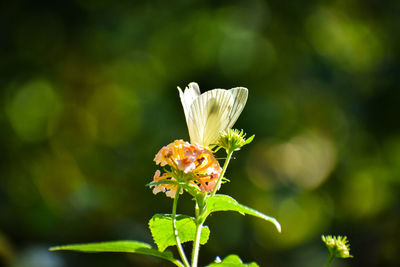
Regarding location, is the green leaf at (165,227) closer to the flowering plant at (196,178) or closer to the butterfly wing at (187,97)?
the flowering plant at (196,178)

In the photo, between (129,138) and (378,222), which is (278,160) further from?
(129,138)

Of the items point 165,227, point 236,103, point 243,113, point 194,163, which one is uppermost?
point 243,113

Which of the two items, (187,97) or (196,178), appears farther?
(187,97)

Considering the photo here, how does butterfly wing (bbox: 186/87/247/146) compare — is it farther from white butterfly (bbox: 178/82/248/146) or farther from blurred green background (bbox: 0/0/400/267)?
blurred green background (bbox: 0/0/400/267)

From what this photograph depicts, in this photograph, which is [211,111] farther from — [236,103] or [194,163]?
[194,163]

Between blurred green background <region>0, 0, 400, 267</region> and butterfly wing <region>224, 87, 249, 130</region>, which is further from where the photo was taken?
blurred green background <region>0, 0, 400, 267</region>

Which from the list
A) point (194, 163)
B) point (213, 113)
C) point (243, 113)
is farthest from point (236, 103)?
point (243, 113)

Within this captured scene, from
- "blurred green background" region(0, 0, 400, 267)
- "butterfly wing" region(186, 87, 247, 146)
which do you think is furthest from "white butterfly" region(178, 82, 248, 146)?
"blurred green background" region(0, 0, 400, 267)
